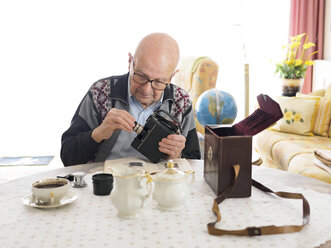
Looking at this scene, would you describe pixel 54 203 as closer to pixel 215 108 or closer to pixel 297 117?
pixel 215 108

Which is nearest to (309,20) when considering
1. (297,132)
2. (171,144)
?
(297,132)

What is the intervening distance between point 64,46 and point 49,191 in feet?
11.6

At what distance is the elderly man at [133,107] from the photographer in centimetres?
163

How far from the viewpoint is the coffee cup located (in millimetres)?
1087

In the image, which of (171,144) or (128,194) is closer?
(128,194)

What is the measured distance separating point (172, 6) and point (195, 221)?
12.8 ft

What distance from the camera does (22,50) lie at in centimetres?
434

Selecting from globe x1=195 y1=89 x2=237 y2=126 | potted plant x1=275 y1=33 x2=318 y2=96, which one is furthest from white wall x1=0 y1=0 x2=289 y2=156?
globe x1=195 y1=89 x2=237 y2=126

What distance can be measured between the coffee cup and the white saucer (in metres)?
0.01

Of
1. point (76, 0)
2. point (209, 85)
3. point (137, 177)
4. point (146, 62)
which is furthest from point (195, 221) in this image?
point (76, 0)

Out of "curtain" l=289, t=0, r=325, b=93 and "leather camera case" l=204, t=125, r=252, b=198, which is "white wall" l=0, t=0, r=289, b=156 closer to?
A: "curtain" l=289, t=0, r=325, b=93

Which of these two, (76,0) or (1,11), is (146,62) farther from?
(1,11)

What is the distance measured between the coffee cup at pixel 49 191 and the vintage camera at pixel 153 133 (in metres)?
0.42

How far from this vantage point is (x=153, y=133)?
1485mm
